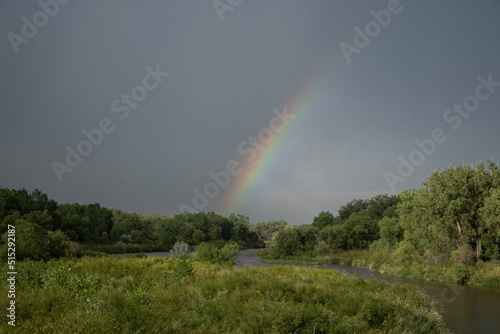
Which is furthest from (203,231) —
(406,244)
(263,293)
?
(263,293)

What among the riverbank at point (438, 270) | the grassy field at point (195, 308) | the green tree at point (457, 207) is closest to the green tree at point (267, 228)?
the riverbank at point (438, 270)

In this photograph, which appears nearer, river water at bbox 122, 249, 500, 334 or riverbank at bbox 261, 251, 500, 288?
river water at bbox 122, 249, 500, 334

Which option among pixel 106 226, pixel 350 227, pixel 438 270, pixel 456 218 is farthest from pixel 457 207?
pixel 106 226

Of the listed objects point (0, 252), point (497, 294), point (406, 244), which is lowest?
point (497, 294)

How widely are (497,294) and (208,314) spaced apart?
2540 cm

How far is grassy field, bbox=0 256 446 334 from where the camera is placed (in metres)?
8.99

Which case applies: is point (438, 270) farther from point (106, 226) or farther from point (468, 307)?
point (106, 226)

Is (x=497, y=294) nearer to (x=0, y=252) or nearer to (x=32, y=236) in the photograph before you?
(x=32, y=236)

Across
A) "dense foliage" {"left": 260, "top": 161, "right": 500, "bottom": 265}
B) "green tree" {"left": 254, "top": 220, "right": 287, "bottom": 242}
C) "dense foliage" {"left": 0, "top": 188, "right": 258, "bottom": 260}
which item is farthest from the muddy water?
"green tree" {"left": 254, "top": 220, "right": 287, "bottom": 242}

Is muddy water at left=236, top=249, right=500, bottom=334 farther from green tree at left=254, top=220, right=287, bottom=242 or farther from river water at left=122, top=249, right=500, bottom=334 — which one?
green tree at left=254, top=220, right=287, bottom=242

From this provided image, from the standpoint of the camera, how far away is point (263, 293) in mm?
14195

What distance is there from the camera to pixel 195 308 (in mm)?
11234

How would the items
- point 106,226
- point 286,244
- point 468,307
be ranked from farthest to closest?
point 106,226
point 286,244
point 468,307

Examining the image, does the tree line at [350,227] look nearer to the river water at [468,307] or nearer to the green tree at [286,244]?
the green tree at [286,244]
